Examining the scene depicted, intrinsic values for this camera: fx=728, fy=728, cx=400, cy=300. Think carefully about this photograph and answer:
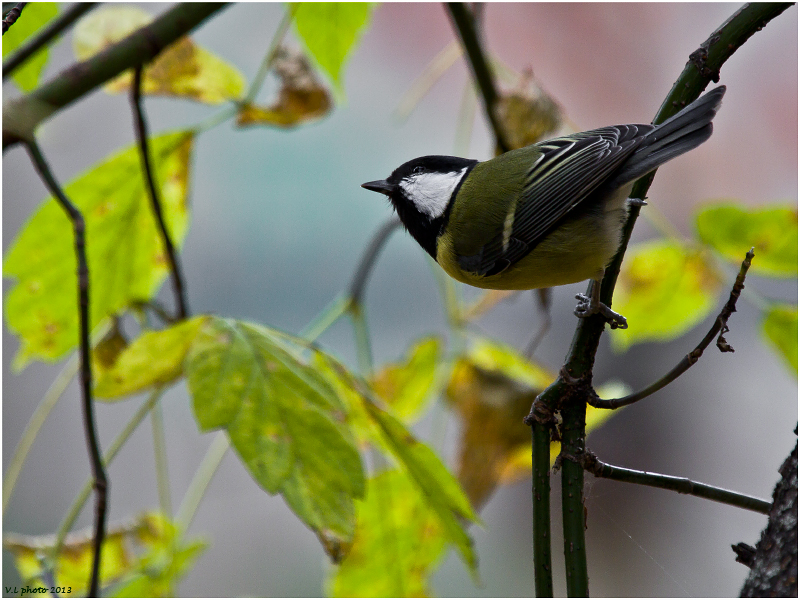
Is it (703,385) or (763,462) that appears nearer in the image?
(763,462)

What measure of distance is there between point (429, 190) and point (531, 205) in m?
0.26

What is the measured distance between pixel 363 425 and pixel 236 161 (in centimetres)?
190

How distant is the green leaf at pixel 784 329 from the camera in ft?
3.95

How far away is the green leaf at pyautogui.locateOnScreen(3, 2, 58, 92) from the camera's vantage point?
1.06 m

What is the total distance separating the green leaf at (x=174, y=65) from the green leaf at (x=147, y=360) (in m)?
0.58

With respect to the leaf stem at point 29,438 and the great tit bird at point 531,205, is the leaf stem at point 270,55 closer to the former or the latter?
the great tit bird at point 531,205

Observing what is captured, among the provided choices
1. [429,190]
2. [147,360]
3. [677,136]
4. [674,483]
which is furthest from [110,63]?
[674,483]

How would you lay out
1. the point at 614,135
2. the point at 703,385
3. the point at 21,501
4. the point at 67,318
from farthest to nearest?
the point at 703,385 → the point at 21,501 → the point at 67,318 → the point at 614,135

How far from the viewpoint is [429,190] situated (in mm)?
1468

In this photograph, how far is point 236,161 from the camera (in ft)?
9.28

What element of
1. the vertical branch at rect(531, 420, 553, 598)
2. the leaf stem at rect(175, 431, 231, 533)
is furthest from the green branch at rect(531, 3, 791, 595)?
the leaf stem at rect(175, 431, 231, 533)

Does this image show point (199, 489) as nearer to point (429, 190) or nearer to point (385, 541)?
point (385, 541)

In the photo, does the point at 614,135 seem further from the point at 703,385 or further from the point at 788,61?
the point at 703,385

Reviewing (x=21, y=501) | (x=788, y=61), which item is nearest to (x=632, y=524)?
(x=788, y=61)
